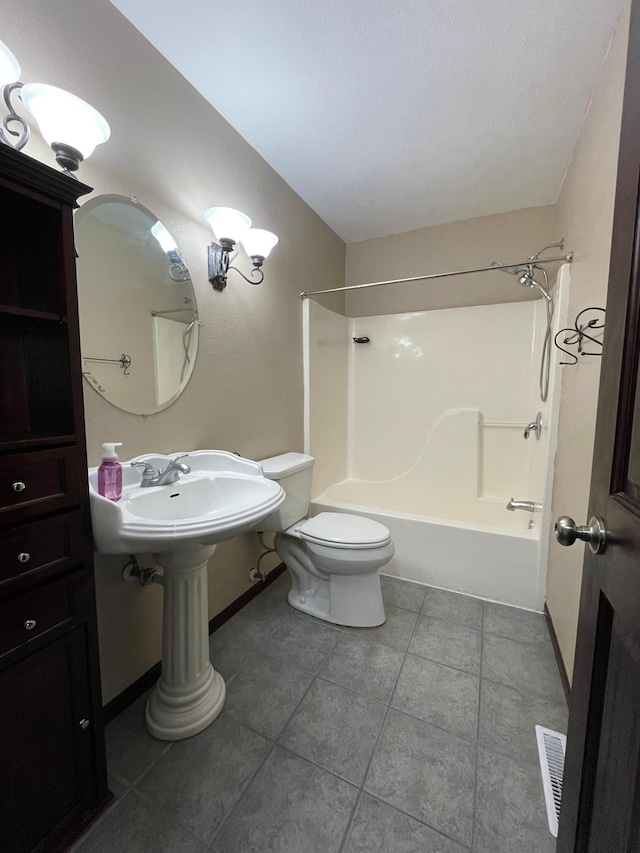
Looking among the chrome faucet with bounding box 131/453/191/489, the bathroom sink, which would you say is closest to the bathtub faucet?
the bathroom sink

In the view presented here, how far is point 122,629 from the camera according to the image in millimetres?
1239

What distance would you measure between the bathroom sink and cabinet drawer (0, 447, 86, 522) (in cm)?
7

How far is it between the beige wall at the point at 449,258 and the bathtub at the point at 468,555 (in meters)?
1.60

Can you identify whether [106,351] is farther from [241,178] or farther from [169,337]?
[241,178]

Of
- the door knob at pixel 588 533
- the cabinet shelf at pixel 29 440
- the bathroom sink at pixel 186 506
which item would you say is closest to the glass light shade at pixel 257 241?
the bathroom sink at pixel 186 506

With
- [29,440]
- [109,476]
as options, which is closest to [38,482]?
[29,440]

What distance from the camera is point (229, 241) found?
1.41 metres

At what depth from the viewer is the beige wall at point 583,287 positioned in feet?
3.81

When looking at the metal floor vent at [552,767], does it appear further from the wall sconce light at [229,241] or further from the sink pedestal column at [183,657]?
the wall sconce light at [229,241]

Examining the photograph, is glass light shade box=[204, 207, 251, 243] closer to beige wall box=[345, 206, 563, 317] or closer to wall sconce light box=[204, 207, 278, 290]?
wall sconce light box=[204, 207, 278, 290]

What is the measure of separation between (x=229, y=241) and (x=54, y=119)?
629 mm

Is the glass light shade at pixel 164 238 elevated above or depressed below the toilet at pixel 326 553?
above

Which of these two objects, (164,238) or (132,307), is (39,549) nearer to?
(132,307)

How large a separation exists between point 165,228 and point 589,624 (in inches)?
67.7
